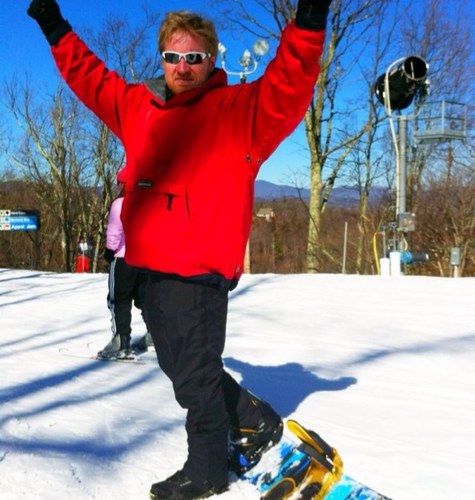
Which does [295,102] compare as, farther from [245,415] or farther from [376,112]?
[376,112]

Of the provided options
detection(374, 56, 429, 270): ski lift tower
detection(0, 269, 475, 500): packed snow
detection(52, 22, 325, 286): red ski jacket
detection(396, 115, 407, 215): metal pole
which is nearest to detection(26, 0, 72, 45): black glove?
detection(52, 22, 325, 286): red ski jacket

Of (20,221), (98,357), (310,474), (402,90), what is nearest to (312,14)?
(310,474)

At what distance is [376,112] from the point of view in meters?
17.8

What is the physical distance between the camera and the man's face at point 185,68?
1.65 meters

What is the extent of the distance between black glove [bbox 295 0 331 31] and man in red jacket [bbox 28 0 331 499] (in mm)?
165

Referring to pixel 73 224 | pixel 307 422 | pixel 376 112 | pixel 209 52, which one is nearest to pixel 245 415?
pixel 307 422

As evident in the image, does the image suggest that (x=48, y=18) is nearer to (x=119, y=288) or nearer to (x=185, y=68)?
(x=185, y=68)

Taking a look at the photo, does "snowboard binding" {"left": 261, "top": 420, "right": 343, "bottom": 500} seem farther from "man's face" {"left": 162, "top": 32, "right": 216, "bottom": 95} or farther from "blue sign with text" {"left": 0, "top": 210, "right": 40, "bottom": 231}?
"blue sign with text" {"left": 0, "top": 210, "right": 40, "bottom": 231}

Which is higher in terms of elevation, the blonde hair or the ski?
the blonde hair

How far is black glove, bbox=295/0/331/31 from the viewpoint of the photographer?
50.9 inches

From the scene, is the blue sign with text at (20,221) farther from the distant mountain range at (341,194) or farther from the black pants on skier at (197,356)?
the black pants on skier at (197,356)

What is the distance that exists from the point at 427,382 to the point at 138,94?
225 centimetres

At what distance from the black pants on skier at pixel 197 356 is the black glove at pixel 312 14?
30.0 inches

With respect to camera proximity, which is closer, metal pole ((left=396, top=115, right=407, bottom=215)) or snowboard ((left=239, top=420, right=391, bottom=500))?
snowboard ((left=239, top=420, right=391, bottom=500))
